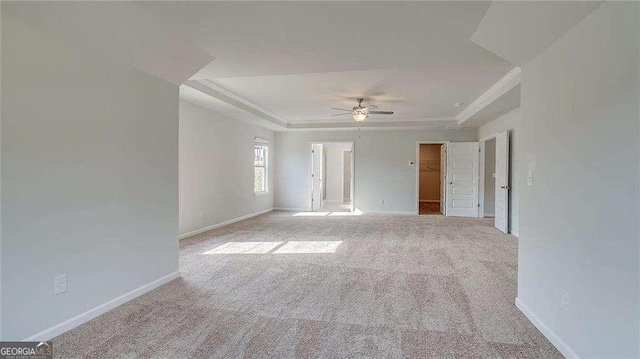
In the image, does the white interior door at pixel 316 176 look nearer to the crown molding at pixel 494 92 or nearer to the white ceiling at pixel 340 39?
the crown molding at pixel 494 92

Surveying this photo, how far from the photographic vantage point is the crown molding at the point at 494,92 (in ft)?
13.9

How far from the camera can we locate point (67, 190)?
2.33m

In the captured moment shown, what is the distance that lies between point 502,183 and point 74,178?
6.60m

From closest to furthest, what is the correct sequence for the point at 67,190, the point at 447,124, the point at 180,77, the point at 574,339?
the point at 574,339, the point at 67,190, the point at 180,77, the point at 447,124

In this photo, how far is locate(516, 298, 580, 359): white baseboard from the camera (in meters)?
2.02

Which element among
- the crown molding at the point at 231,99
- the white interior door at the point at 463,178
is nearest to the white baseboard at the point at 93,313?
the crown molding at the point at 231,99

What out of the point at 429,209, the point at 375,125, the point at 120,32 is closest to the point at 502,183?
the point at 375,125

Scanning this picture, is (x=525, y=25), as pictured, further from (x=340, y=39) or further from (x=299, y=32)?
(x=299, y=32)

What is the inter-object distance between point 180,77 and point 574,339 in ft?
12.5

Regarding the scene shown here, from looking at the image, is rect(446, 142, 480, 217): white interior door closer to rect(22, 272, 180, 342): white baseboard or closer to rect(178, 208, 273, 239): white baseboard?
rect(178, 208, 273, 239): white baseboard

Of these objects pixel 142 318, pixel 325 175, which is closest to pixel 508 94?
pixel 142 318

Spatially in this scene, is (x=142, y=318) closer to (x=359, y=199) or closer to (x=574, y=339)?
(x=574, y=339)

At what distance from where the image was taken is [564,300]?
2090 mm

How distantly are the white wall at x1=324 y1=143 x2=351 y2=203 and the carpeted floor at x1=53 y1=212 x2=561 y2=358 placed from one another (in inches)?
280
